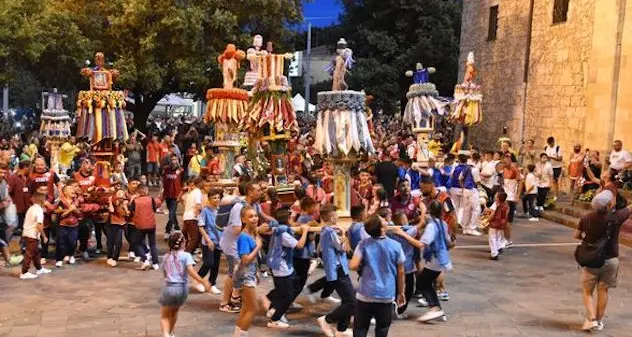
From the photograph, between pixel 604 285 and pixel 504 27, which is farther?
pixel 504 27

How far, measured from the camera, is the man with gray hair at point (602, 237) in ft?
27.6

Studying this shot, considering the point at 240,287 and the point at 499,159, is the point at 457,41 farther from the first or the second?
the point at 240,287

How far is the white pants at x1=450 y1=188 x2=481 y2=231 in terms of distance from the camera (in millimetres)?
14695

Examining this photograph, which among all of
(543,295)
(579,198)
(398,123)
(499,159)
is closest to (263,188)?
(543,295)

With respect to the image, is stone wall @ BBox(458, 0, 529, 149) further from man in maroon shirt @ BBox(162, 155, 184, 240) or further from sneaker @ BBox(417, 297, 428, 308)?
sneaker @ BBox(417, 297, 428, 308)

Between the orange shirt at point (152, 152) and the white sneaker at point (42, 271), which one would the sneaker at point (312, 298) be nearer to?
the white sneaker at point (42, 271)

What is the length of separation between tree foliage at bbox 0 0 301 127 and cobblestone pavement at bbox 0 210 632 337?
13.9m

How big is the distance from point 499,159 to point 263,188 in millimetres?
7399

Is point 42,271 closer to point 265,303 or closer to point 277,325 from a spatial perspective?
point 265,303

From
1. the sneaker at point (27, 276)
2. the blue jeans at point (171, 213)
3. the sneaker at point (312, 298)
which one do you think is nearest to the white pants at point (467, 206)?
the blue jeans at point (171, 213)

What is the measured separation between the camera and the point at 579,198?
17750 millimetres

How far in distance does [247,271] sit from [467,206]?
317 inches

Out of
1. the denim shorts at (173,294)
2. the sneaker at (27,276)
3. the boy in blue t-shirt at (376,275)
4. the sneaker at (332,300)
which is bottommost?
the sneaker at (27,276)

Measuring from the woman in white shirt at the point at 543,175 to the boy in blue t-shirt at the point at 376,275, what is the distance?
11.1m
